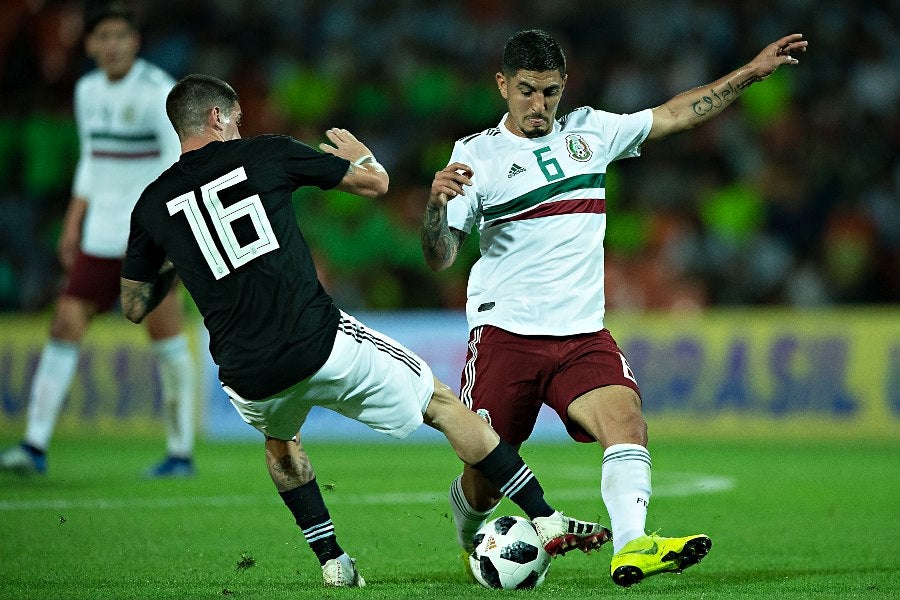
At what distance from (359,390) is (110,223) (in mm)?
4706

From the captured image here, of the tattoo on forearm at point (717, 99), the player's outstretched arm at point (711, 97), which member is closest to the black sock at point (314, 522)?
the player's outstretched arm at point (711, 97)

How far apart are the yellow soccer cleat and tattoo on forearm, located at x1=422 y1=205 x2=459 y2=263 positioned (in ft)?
4.62

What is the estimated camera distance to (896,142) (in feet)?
51.9

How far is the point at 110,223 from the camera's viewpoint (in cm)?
950

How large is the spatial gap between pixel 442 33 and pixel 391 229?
3740 millimetres

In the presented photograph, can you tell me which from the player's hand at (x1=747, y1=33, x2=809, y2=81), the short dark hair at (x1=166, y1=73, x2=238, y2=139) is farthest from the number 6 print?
the player's hand at (x1=747, y1=33, x2=809, y2=81)

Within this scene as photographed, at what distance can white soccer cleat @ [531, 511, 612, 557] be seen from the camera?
5148 mm

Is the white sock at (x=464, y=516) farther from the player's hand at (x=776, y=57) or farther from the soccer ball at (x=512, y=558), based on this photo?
the player's hand at (x=776, y=57)

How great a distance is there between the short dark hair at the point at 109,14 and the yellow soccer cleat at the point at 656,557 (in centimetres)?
595

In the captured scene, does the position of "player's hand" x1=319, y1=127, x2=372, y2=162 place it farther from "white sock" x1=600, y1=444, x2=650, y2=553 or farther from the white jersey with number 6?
"white sock" x1=600, y1=444, x2=650, y2=553

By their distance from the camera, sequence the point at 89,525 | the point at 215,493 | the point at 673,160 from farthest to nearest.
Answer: the point at 673,160, the point at 215,493, the point at 89,525

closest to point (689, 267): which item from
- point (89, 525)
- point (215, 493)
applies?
point (215, 493)

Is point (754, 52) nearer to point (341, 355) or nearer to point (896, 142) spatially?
point (896, 142)

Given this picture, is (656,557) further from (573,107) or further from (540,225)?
(573,107)
